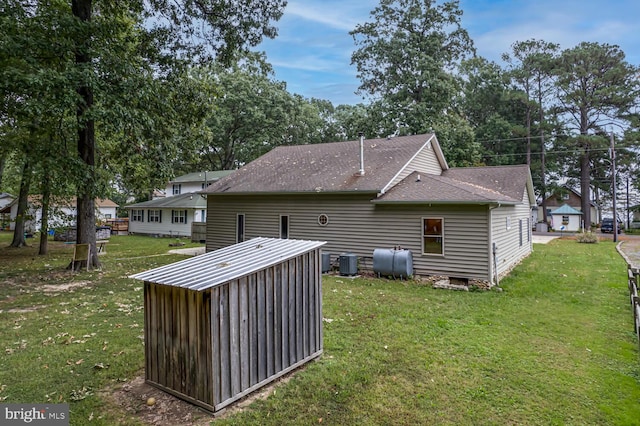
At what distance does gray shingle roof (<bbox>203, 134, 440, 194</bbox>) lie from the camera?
1228cm

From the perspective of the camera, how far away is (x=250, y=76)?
31.7 metres

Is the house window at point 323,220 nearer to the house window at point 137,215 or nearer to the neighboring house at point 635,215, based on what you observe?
the house window at point 137,215

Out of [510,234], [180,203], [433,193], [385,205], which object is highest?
[180,203]

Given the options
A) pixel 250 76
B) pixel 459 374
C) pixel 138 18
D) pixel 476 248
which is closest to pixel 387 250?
pixel 476 248

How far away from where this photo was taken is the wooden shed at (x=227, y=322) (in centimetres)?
359

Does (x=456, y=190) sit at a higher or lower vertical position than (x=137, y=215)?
higher

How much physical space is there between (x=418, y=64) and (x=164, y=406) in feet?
83.4

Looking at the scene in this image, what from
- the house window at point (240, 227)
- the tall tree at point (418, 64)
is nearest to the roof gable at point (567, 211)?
the tall tree at point (418, 64)

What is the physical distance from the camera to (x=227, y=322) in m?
3.69

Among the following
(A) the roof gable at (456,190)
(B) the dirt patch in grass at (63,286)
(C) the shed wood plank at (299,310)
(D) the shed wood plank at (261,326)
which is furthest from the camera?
(A) the roof gable at (456,190)

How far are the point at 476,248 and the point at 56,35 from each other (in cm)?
1299

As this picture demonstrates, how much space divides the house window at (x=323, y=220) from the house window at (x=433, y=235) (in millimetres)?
3562

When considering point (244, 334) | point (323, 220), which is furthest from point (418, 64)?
point (244, 334)

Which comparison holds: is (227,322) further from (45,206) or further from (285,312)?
(45,206)
